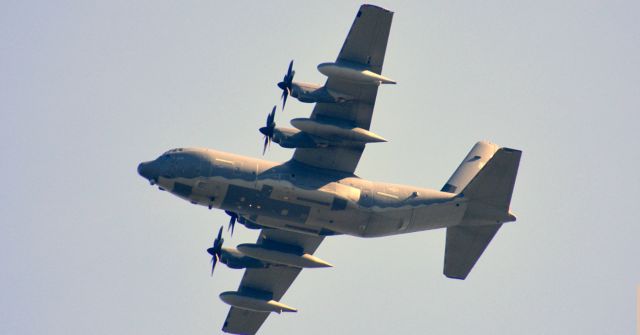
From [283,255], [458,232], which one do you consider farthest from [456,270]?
→ [283,255]

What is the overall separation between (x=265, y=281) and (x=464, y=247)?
10703 mm

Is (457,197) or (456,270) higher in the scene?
(457,197)

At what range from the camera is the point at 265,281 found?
57.6 m

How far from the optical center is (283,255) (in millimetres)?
54469

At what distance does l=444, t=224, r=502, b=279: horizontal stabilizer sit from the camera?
5291cm

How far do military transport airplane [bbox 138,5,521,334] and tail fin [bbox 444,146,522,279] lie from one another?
0.05 m

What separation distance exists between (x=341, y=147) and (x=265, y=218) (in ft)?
15.7


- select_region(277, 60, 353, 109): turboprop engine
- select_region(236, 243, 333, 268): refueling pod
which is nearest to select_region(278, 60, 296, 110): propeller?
select_region(277, 60, 353, 109): turboprop engine

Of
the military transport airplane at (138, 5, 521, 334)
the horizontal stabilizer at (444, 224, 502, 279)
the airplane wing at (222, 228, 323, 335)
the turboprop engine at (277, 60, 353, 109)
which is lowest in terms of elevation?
the airplane wing at (222, 228, 323, 335)

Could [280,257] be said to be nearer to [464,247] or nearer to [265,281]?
[265,281]

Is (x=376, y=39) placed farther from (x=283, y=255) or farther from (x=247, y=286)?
(x=247, y=286)

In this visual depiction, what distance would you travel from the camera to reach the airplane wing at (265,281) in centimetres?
5541

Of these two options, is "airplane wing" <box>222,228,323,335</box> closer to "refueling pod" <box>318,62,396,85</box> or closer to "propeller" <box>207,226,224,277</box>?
"propeller" <box>207,226,224,277</box>

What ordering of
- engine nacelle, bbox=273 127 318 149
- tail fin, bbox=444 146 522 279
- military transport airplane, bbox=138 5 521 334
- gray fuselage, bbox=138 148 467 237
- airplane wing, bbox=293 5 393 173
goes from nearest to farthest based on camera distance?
airplane wing, bbox=293 5 393 173, military transport airplane, bbox=138 5 521 334, gray fuselage, bbox=138 148 467 237, engine nacelle, bbox=273 127 318 149, tail fin, bbox=444 146 522 279
